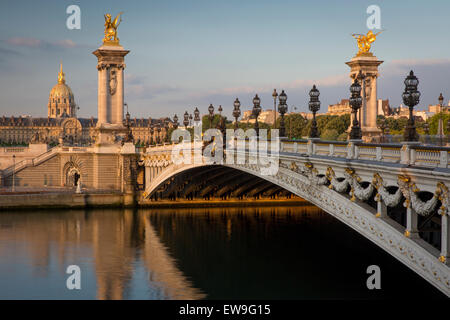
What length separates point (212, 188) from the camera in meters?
53.4

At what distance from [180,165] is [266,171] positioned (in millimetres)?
17060

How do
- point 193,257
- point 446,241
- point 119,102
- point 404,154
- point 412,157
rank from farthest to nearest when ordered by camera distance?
point 119,102
point 193,257
point 404,154
point 412,157
point 446,241

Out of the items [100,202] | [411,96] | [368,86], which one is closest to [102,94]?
[100,202]

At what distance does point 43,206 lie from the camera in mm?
51875

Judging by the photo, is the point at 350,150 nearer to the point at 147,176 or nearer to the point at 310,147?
the point at 310,147

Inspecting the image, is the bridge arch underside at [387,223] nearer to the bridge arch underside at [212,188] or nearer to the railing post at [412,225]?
the railing post at [412,225]

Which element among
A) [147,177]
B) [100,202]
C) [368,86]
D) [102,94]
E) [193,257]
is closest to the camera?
[193,257]

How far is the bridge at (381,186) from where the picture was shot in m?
15.0

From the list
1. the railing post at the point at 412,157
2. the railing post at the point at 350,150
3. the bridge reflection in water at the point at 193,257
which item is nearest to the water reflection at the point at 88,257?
the bridge reflection in water at the point at 193,257

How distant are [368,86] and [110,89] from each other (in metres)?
25.1

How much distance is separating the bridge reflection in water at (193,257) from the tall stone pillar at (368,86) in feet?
51.5
